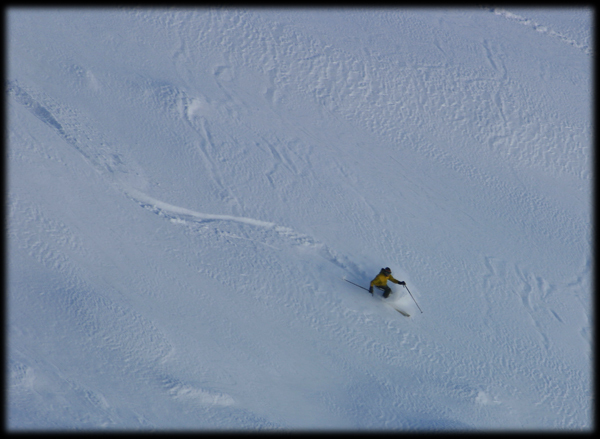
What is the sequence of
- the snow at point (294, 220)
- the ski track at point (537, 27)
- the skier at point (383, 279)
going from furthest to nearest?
the ski track at point (537, 27), the skier at point (383, 279), the snow at point (294, 220)

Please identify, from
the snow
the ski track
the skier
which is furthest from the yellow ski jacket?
the ski track

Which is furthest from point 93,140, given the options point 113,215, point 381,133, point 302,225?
point 381,133

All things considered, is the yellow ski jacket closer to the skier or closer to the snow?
the skier

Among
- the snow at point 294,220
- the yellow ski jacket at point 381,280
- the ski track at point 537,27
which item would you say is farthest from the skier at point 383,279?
the ski track at point 537,27

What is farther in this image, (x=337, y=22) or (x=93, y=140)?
(x=337, y=22)

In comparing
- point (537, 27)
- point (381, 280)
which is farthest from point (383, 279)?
point (537, 27)

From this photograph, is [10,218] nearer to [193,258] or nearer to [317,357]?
[193,258]

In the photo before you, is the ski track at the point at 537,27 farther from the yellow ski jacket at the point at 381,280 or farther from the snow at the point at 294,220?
the yellow ski jacket at the point at 381,280

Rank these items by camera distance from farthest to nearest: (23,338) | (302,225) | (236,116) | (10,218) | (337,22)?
(337,22) → (236,116) → (302,225) → (10,218) → (23,338)
